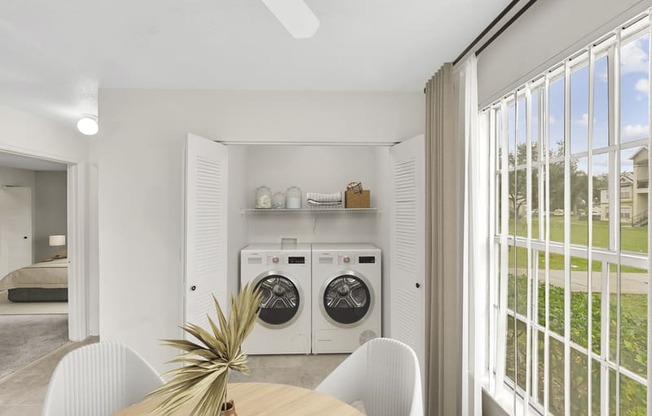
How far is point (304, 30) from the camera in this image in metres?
1.34

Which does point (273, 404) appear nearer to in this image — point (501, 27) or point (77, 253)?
point (501, 27)

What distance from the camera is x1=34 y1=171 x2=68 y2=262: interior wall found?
7.44 metres

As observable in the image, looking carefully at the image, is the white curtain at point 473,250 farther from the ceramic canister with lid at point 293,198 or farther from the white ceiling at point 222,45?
the ceramic canister with lid at point 293,198

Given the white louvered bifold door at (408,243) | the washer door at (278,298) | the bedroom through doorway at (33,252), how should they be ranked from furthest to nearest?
the bedroom through doorway at (33,252), the washer door at (278,298), the white louvered bifold door at (408,243)

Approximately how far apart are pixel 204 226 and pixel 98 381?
4.39 feet

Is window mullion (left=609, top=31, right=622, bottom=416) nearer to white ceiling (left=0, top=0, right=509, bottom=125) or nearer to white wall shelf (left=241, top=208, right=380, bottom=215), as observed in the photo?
white ceiling (left=0, top=0, right=509, bottom=125)

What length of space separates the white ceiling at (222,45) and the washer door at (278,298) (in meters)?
1.86

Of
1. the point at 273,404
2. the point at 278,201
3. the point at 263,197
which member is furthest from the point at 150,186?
the point at 273,404

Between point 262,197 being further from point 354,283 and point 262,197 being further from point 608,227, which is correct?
point 608,227

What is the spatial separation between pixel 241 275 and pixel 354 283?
1161mm

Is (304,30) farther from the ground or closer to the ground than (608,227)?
farther from the ground

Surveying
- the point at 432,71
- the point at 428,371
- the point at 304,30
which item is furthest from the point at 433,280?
the point at 304,30

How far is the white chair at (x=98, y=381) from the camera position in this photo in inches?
65.9

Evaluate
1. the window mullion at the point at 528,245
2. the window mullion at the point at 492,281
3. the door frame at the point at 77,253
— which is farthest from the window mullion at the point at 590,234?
the door frame at the point at 77,253
